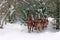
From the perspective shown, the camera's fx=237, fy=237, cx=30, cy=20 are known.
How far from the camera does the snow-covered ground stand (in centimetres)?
1152

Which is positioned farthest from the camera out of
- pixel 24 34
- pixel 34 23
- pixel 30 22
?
pixel 34 23

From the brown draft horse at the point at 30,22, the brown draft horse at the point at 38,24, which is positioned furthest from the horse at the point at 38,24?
the brown draft horse at the point at 30,22

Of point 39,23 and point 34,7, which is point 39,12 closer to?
point 34,7

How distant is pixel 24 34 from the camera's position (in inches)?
483

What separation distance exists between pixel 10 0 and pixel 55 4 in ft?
8.56

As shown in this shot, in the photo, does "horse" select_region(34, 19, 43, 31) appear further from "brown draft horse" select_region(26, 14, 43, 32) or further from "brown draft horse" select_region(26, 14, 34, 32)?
"brown draft horse" select_region(26, 14, 34, 32)

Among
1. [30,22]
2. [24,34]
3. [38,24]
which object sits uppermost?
[30,22]

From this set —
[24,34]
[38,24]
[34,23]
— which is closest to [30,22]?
[34,23]

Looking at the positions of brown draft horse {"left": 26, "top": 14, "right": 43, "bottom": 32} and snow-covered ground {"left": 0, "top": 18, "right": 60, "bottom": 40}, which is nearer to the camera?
snow-covered ground {"left": 0, "top": 18, "right": 60, "bottom": 40}

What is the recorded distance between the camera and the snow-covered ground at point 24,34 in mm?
11522

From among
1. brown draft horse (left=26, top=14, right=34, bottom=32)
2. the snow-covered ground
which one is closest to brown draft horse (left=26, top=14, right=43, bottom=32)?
brown draft horse (left=26, top=14, right=34, bottom=32)

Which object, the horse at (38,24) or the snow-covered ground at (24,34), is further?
the horse at (38,24)

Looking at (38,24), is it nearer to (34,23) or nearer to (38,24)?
(38,24)

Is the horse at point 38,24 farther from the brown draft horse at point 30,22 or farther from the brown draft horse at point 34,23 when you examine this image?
the brown draft horse at point 30,22
